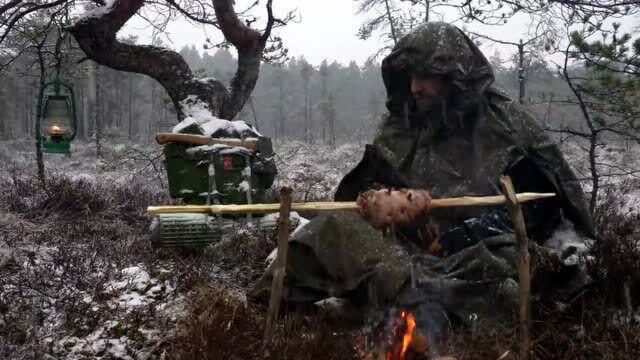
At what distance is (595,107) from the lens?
18.4 feet

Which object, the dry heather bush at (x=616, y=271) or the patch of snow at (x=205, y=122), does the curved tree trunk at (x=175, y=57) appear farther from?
the dry heather bush at (x=616, y=271)

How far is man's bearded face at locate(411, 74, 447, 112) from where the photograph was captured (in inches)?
134

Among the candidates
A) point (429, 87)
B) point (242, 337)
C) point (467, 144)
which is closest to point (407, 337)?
point (242, 337)

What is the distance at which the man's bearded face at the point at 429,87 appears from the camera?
134 inches

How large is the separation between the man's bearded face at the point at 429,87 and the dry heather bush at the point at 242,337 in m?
1.87

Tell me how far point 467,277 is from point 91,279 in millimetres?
2959

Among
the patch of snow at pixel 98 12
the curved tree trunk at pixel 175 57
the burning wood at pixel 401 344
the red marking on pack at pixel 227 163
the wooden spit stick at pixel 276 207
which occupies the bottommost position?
the burning wood at pixel 401 344

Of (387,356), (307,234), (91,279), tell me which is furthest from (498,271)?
(91,279)

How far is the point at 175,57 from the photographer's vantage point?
7.08 meters

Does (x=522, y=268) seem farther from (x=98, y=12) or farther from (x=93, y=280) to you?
(x=98, y=12)

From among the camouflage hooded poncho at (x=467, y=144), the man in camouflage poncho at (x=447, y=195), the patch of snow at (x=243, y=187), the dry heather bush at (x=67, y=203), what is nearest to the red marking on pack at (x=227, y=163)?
the patch of snow at (x=243, y=187)

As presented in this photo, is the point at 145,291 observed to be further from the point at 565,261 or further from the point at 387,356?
the point at 565,261

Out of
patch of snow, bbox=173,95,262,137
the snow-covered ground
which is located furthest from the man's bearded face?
patch of snow, bbox=173,95,262,137

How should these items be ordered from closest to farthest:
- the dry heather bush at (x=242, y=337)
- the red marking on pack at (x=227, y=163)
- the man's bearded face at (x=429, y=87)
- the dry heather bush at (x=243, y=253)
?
the dry heather bush at (x=242, y=337) < the man's bearded face at (x=429, y=87) < the dry heather bush at (x=243, y=253) < the red marking on pack at (x=227, y=163)
